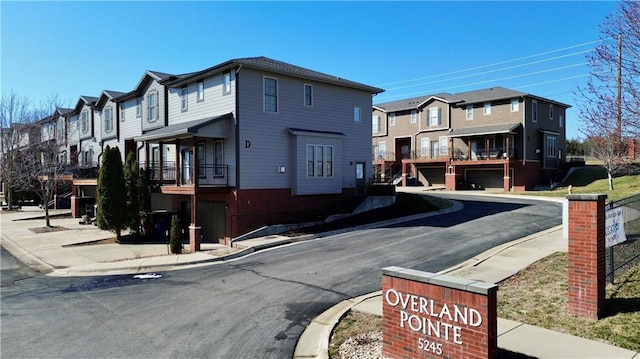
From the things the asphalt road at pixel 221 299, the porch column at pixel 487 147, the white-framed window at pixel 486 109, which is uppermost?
the white-framed window at pixel 486 109

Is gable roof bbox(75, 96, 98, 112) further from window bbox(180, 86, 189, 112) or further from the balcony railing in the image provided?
window bbox(180, 86, 189, 112)

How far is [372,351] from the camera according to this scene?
6.60 m

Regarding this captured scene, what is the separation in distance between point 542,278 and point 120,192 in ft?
69.0

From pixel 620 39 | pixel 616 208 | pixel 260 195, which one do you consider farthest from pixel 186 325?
pixel 260 195

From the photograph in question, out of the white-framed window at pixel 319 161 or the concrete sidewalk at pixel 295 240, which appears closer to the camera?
the concrete sidewalk at pixel 295 240

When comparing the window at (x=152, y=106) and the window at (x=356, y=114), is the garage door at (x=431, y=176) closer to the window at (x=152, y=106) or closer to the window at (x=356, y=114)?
the window at (x=356, y=114)

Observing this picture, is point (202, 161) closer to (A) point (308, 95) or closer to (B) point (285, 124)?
(B) point (285, 124)

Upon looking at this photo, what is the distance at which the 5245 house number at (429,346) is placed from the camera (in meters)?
5.73

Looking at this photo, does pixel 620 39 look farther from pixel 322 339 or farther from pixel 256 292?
pixel 256 292

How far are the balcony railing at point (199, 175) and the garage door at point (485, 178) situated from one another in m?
30.4

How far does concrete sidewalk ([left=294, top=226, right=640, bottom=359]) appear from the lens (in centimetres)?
606

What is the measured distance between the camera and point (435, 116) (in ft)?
154

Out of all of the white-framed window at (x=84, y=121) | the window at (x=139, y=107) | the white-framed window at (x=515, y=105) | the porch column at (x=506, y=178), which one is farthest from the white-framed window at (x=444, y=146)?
the white-framed window at (x=84, y=121)

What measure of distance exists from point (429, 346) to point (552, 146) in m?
45.9
